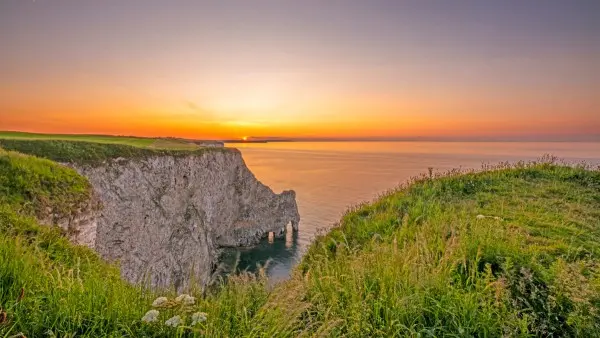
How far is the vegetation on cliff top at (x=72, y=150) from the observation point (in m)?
29.2

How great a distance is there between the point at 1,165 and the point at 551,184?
62.3 ft

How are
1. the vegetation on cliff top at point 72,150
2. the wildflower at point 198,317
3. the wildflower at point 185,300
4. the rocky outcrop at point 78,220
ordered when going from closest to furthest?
the wildflower at point 198,317, the wildflower at point 185,300, the rocky outcrop at point 78,220, the vegetation on cliff top at point 72,150

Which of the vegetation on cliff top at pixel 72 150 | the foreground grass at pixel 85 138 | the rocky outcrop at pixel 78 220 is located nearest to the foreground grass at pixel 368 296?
the rocky outcrop at pixel 78 220

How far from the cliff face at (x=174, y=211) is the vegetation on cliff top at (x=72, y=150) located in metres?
0.75

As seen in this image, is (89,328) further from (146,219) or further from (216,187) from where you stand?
(216,187)

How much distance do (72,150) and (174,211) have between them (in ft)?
47.4

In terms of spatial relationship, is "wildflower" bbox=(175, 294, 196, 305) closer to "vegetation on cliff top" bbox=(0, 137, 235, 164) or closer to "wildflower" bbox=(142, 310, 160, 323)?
"wildflower" bbox=(142, 310, 160, 323)

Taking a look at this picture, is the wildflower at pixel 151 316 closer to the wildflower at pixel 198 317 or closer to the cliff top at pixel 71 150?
the wildflower at pixel 198 317

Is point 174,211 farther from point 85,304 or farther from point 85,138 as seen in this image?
point 85,304

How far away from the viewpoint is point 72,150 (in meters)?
31.9

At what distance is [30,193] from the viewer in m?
12.0

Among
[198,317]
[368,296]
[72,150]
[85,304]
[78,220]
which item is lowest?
[78,220]

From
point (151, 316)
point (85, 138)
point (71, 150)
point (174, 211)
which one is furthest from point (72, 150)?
point (151, 316)

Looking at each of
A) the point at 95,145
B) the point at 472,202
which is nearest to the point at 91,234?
the point at 472,202
